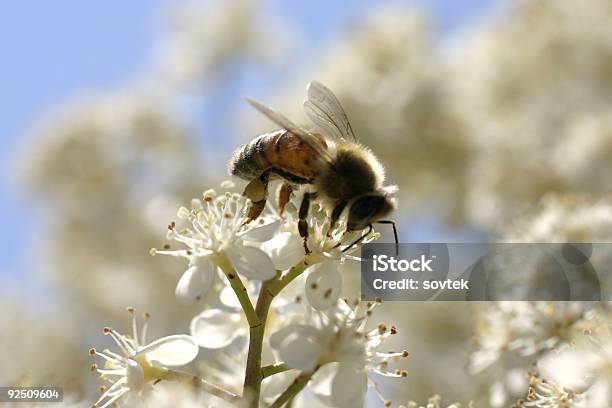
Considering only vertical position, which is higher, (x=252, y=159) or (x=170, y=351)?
(x=252, y=159)

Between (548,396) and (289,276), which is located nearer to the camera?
(289,276)

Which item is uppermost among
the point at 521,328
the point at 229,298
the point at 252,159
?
the point at 252,159

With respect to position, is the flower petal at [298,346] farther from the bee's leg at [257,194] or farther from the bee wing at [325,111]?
the bee wing at [325,111]

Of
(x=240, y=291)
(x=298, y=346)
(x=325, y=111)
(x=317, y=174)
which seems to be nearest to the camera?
(x=298, y=346)

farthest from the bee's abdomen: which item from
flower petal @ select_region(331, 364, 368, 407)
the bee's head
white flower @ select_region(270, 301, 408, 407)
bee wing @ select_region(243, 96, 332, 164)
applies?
flower petal @ select_region(331, 364, 368, 407)

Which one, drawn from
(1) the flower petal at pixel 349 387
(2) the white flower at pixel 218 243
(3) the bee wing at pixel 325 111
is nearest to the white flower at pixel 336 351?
(1) the flower petal at pixel 349 387

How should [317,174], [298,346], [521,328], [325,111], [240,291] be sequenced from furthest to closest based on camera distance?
[521,328] → [325,111] → [317,174] → [240,291] → [298,346]

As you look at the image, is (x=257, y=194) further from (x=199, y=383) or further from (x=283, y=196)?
(x=199, y=383)

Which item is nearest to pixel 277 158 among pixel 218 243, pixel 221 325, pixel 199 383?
pixel 218 243
